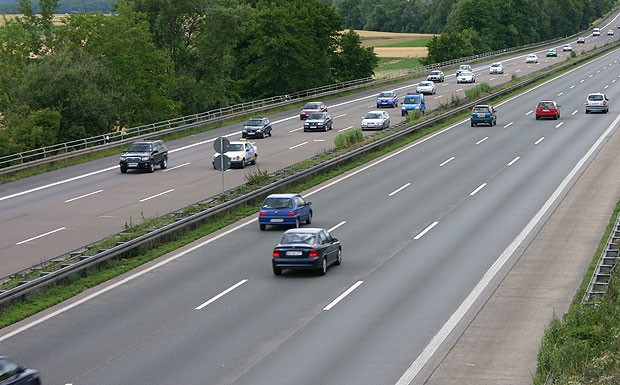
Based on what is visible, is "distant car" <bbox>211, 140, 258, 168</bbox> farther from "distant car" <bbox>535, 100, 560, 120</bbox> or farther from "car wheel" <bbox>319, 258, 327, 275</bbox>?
"distant car" <bbox>535, 100, 560, 120</bbox>

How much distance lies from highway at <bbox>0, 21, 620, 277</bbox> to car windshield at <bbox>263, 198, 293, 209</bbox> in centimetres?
462

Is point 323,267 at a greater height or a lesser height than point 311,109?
greater

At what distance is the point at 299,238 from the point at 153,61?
66.1 meters

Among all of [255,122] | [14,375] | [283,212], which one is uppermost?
[14,375]

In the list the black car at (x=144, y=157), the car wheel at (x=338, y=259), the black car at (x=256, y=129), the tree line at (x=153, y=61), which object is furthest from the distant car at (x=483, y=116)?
the car wheel at (x=338, y=259)

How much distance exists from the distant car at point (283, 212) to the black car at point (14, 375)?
19993 mm

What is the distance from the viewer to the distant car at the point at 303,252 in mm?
30156

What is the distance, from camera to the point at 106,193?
157 feet

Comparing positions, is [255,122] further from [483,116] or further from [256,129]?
[483,116]

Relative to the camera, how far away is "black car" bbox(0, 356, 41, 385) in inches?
695

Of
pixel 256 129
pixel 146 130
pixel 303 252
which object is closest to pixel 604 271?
pixel 303 252

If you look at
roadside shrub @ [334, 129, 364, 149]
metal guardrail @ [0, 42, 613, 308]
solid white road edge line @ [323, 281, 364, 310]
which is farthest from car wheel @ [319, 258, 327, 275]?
roadside shrub @ [334, 129, 364, 149]

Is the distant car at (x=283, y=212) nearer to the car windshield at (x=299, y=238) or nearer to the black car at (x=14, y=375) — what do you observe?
the car windshield at (x=299, y=238)

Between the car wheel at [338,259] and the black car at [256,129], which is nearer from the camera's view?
the car wheel at [338,259]
